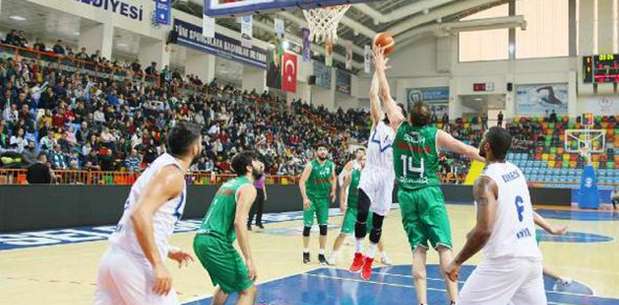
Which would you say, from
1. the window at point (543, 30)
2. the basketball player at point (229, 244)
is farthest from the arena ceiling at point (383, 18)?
the basketball player at point (229, 244)

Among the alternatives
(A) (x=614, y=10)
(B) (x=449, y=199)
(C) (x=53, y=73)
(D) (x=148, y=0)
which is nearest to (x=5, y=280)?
(C) (x=53, y=73)

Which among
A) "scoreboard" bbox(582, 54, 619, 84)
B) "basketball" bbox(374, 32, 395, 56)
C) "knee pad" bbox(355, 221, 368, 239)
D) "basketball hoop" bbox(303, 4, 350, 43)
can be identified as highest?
"scoreboard" bbox(582, 54, 619, 84)

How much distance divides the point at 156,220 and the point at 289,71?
27.8 m

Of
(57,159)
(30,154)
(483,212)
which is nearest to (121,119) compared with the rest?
(57,159)

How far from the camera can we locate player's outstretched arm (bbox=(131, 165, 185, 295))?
2.87 metres

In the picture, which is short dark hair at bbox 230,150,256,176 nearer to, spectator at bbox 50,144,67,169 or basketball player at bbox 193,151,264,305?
basketball player at bbox 193,151,264,305

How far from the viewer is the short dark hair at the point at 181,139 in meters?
3.24

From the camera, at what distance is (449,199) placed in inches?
1163

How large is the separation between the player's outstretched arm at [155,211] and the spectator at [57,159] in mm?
12056

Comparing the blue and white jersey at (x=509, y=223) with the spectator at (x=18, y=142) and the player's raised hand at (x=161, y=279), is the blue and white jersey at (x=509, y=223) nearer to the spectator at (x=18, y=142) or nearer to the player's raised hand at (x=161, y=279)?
the player's raised hand at (x=161, y=279)

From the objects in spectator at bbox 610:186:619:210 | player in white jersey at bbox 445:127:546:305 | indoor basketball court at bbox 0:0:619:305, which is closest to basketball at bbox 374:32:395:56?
indoor basketball court at bbox 0:0:619:305

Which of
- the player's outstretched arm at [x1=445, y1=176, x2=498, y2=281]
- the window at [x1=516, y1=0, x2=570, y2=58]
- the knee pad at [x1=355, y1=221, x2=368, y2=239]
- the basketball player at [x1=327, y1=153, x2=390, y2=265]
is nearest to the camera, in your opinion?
the player's outstretched arm at [x1=445, y1=176, x2=498, y2=281]

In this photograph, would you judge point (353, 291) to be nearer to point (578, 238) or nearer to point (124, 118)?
point (578, 238)

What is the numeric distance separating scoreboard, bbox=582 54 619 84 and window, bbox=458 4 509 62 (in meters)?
5.44
